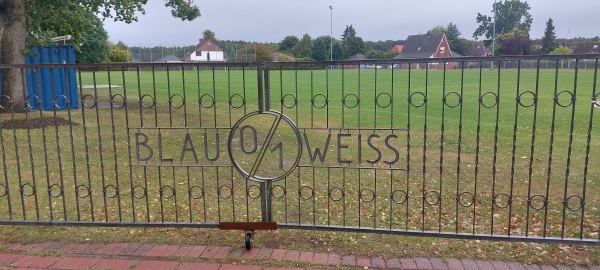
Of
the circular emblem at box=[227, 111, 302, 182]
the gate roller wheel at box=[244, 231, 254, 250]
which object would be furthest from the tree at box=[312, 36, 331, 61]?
the gate roller wheel at box=[244, 231, 254, 250]

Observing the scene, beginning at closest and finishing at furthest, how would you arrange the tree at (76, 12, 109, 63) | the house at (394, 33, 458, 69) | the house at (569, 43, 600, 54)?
1. the tree at (76, 12, 109, 63)
2. the house at (569, 43, 600, 54)
3. the house at (394, 33, 458, 69)

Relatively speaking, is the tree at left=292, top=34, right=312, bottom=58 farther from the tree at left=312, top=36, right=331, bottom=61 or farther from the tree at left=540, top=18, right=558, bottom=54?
the tree at left=540, top=18, right=558, bottom=54

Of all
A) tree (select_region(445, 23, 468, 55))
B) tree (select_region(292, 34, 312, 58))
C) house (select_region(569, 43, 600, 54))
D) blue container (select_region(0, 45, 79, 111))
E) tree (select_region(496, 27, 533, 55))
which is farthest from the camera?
tree (select_region(445, 23, 468, 55))

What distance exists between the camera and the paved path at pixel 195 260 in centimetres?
342

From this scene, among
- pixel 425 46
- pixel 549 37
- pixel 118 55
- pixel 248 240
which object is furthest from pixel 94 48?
pixel 549 37

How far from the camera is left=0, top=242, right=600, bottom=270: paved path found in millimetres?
3422

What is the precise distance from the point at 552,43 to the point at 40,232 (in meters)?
65.3

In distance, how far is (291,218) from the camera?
4676 mm

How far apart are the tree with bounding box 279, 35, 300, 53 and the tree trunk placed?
53475 millimetres

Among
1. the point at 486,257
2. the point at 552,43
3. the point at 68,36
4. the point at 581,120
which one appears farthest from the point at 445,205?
the point at 552,43

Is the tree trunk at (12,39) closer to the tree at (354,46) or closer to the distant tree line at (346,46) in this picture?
the distant tree line at (346,46)

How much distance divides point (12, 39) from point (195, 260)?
1067 cm

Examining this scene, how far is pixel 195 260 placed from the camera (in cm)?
353

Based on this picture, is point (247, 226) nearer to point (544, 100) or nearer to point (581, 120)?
point (581, 120)
